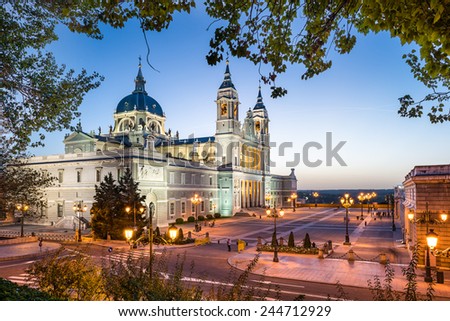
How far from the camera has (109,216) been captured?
3284 centimetres

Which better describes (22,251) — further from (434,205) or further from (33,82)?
(434,205)

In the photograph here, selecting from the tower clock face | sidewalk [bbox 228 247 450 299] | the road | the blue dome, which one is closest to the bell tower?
the tower clock face

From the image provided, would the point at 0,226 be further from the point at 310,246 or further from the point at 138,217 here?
the point at 310,246

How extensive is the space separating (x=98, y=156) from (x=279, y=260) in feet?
94.6

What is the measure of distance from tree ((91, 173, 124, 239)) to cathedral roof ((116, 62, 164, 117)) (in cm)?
4175

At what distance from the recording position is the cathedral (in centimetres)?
4238

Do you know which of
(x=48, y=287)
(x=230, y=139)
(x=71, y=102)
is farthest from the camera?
(x=230, y=139)

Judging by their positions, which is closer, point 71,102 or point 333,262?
point 71,102

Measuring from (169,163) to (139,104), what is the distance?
31.0 meters

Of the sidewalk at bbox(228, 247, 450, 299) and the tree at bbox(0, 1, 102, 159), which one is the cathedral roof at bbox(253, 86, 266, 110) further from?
the tree at bbox(0, 1, 102, 159)

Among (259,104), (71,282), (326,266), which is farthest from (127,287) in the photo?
(259,104)

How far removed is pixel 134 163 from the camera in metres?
40.3

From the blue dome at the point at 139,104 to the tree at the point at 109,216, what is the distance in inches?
1644
